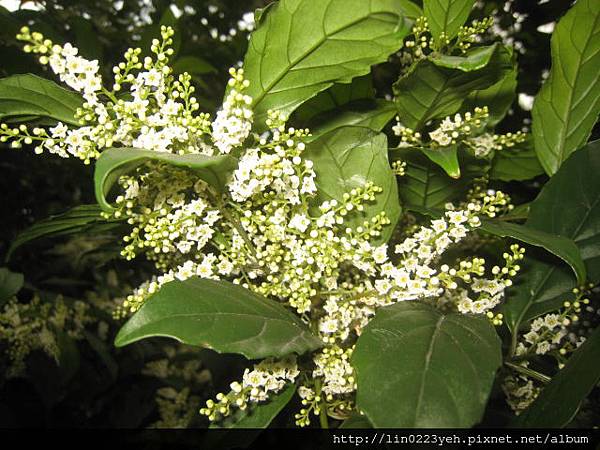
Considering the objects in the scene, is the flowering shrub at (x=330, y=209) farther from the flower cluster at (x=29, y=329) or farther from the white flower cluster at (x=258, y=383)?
the flower cluster at (x=29, y=329)

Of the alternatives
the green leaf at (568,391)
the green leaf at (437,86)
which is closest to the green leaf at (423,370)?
the green leaf at (568,391)

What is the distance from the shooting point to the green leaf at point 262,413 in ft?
3.21

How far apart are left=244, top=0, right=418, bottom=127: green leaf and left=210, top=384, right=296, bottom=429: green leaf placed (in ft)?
1.68

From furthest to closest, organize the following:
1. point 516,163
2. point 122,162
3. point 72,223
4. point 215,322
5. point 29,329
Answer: point 29,329 < point 516,163 < point 72,223 < point 215,322 < point 122,162

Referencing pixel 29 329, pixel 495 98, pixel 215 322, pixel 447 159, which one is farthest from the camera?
pixel 29 329

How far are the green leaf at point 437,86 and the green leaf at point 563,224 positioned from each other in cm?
25

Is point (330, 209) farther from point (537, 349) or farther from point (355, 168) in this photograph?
point (537, 349)

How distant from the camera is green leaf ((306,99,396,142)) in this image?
115cm

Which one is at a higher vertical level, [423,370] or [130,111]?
[130,111]

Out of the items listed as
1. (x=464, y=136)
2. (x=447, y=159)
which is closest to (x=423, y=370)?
(x=447, y=159)

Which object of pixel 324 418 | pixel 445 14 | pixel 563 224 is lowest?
pixel 324 418

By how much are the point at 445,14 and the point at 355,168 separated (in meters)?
0.38

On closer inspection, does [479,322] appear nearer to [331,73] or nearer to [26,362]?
[331,73]

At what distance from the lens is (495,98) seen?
4.23ft
